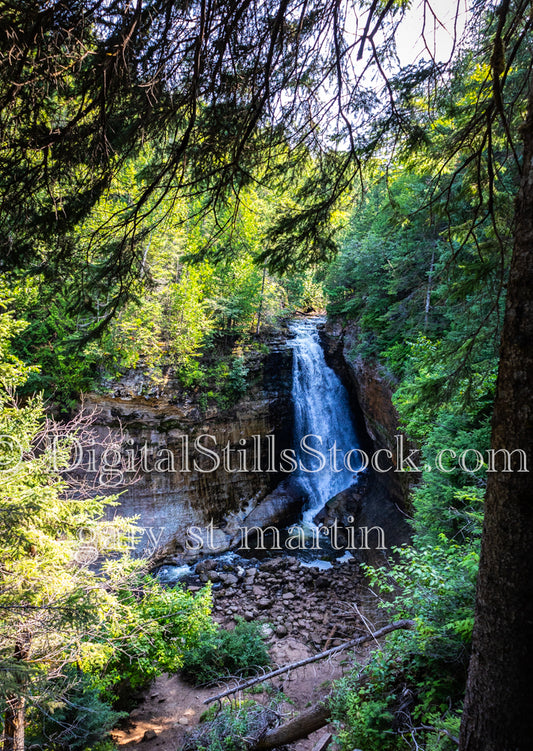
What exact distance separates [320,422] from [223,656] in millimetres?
9505

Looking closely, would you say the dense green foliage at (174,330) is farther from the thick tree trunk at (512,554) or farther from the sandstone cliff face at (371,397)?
the thick tree trunk at (512,554)

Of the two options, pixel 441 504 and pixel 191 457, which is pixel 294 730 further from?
pixel 191 457

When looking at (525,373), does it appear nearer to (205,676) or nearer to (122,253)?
(122,253)

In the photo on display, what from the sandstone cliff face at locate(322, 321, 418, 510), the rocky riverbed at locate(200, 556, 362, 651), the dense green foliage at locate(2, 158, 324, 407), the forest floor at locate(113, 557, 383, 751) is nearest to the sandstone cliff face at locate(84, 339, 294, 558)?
the dense green foliage at locate(2, 158, 324, 407)

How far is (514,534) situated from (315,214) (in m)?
2.93

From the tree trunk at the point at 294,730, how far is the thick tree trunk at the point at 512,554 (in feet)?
13.6

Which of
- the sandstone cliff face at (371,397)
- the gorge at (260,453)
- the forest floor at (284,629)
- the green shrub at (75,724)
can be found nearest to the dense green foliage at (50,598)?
the green shrub at (75,724)

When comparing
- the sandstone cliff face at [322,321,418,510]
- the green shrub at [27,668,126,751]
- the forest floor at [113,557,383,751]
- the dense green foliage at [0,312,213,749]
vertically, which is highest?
the sandstone cliff face at [322,321,418,510]

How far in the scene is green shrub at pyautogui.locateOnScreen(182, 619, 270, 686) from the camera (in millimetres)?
7764

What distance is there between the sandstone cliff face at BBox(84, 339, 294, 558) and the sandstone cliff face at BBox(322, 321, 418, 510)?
130 inches

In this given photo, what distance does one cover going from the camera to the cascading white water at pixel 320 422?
15414mm

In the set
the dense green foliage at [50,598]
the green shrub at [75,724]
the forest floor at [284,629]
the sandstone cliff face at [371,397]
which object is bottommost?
the forest floor at [284,629]

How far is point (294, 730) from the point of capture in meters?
4.79

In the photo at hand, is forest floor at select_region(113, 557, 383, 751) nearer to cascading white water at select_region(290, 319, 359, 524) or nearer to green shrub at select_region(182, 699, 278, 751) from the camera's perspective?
green shrub at select_region(182, 699, 278, 751)
